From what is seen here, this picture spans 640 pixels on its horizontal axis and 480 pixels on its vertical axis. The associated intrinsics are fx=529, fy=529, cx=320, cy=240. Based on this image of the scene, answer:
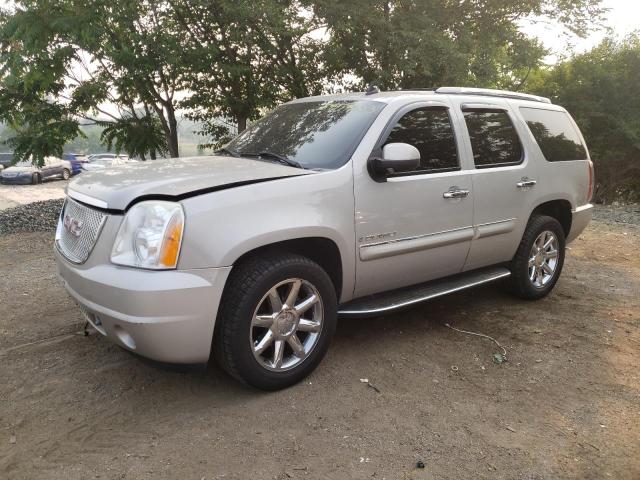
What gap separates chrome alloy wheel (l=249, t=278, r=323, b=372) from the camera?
3.09m

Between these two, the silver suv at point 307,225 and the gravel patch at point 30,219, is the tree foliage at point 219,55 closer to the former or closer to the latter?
the gravel patch at point 30,219

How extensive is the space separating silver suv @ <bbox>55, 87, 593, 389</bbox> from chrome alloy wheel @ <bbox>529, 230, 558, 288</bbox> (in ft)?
0.12

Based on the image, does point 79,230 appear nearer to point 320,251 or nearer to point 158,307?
point 158,307

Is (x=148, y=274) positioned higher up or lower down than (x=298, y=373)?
higher up

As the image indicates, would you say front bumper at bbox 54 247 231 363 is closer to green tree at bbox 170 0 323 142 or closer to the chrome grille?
the chrome grille

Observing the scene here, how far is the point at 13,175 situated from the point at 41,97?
74.1 ft

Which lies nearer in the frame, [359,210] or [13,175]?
[359,210]

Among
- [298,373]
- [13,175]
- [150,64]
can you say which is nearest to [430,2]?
[150,64]

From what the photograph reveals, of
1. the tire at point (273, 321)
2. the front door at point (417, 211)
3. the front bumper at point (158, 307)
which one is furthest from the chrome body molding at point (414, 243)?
the front bumper at point (158, 307)

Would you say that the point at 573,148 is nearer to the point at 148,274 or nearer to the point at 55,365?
the point at 148,274

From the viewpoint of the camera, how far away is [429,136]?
12.8ft

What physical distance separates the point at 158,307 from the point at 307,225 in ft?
3.18

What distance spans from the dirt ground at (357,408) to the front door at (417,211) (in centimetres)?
60

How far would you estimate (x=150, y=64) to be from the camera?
324 inches
